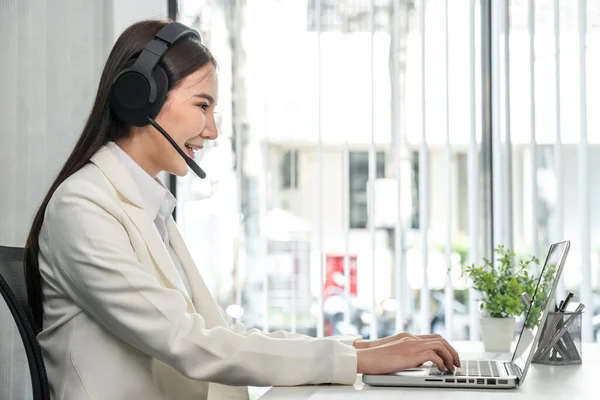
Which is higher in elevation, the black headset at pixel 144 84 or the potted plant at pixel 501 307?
the black headset at pixel 144 84

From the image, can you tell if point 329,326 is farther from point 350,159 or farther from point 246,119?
point 246,119

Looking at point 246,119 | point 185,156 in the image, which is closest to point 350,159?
point 246,119

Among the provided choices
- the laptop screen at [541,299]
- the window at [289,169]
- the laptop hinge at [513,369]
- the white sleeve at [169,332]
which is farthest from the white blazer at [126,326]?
the window at [289,169]

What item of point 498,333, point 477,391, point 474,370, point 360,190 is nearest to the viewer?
point 477,391

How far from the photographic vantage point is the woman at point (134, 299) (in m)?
1.16

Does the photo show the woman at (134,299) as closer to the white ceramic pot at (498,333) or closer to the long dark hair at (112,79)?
the long dark hair at (112,79)

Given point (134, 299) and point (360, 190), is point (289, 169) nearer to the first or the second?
point (360, 190)

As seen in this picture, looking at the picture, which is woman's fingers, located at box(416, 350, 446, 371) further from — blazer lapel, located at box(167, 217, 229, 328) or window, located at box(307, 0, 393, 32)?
window, located at box(307, 0, 393, 32)

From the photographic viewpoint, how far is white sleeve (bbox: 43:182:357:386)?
3.76ft

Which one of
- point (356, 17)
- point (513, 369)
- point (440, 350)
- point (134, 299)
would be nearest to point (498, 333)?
point (513, 369)

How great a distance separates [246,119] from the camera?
103 inches

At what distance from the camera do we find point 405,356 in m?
1.19

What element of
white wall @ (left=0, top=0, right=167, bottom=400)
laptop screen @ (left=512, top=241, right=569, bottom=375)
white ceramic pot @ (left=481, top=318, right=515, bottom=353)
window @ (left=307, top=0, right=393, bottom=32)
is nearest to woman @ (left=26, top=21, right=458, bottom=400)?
laptop screen @ (left=512, top=241, right=569, bottom=375)

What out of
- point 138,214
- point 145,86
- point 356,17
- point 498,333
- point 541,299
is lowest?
point 498,333
